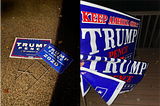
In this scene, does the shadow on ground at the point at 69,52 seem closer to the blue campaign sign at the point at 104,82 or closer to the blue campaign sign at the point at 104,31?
the blue campaign sign at the point at 104,82

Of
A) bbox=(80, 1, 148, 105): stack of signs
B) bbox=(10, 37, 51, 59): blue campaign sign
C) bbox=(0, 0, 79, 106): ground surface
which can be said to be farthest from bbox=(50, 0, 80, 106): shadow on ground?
bbox=(80, 1, 148, 105): stack of signs

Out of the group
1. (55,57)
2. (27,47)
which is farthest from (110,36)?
(27,47)

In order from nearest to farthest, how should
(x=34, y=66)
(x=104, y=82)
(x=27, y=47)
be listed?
(x=104, y=82)
(x=34, y=66)
(x=27, y=47)

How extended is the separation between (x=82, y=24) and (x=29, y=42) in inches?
75.2

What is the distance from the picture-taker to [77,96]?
196 cm

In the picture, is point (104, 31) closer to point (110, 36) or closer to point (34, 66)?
point (110, 36)

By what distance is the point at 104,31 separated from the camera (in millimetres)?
1117

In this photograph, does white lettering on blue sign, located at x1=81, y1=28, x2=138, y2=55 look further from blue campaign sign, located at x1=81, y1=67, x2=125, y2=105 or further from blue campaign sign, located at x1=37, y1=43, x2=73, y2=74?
blue campaign sign, located at x1=37, y1=43, x2=73, y2=74

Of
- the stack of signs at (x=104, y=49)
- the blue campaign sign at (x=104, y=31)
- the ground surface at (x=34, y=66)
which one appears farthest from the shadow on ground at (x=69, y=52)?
the blue campaign sign at (x=104, y=31)

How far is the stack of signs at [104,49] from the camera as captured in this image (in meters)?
1.02

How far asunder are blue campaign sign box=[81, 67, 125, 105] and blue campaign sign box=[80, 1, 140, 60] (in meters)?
0.18

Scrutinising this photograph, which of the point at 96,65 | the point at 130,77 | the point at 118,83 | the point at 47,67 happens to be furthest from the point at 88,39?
the point at 47,67

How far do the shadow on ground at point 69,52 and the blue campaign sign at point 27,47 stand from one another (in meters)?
0.37

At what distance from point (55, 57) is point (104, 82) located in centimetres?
146
